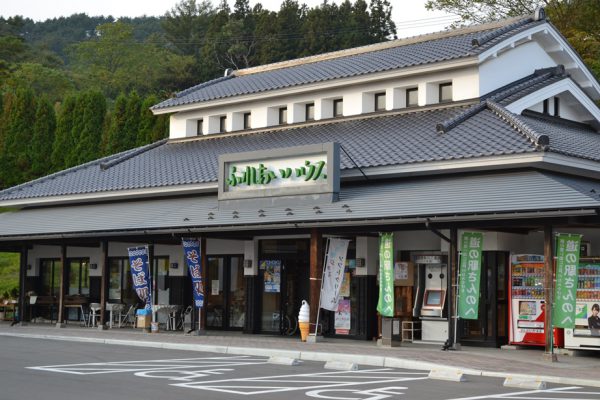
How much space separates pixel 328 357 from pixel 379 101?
10.8 meters

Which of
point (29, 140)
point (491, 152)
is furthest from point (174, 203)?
point (29, 140)

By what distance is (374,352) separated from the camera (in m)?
18.6

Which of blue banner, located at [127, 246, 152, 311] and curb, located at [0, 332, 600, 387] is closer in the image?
curb, located at [0, 332, 600, 387]

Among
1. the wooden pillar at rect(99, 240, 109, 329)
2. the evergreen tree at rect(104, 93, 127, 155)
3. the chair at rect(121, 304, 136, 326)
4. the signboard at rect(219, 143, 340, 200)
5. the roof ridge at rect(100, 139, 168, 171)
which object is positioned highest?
the evergreen tree at rect(104, 93, 127, 155)

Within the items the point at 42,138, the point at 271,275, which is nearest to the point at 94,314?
the point at 271,275

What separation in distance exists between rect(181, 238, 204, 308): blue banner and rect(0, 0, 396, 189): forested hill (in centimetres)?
2351

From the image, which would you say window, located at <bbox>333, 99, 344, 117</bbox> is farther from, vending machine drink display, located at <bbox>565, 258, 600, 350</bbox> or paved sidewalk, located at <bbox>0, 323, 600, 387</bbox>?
vending machine drink display, located at <bbox>565, 258, 600, 350</bbox>

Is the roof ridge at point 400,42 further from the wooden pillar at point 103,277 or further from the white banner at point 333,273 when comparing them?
the wooden pillar at point 103,277

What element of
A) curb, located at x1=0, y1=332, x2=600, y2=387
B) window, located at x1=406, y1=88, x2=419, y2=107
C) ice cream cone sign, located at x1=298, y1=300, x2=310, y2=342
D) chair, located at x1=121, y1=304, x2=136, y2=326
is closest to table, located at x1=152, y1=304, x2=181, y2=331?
chair, located at x1=121, y1=304, x2=136, y2=326

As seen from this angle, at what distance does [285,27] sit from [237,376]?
2418 inches

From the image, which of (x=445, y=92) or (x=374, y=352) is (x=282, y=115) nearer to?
(x=445, y=92)

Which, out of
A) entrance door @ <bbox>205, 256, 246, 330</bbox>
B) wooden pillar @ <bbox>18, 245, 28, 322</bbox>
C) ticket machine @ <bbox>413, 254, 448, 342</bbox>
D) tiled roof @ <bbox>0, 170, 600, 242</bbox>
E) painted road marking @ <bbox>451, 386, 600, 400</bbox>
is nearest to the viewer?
painted road marking @ <bbox>451, 386, 600, 400</bbox>

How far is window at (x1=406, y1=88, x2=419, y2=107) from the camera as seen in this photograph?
84.7 feet

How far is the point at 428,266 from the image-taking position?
22.2 metres
